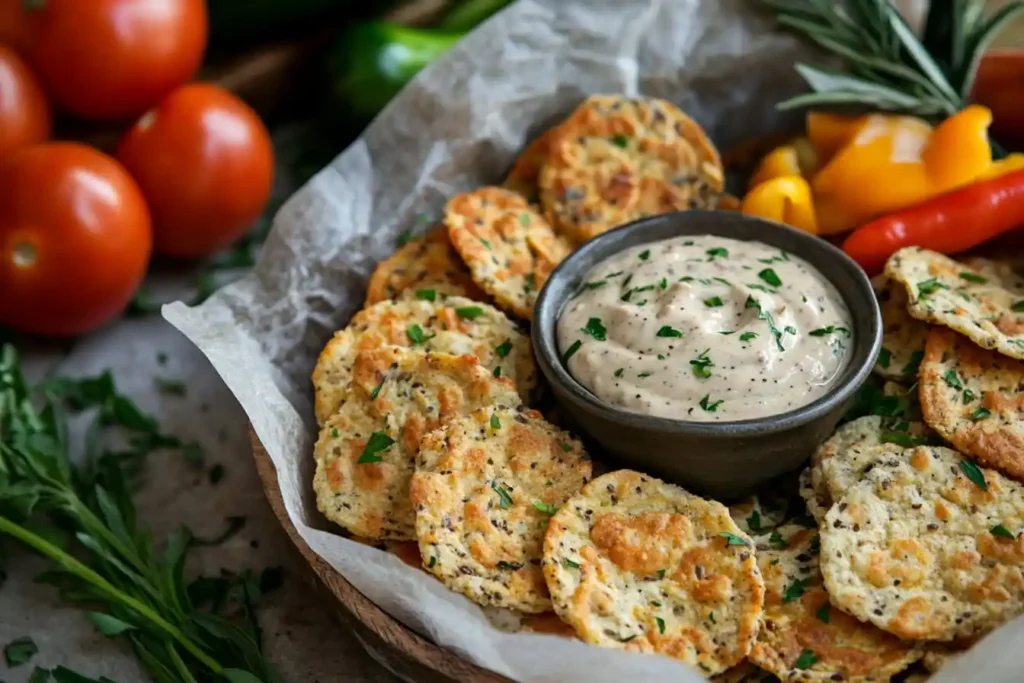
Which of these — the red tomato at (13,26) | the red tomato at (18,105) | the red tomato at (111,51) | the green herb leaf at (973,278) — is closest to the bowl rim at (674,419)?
the green herb leaf at (973,278)

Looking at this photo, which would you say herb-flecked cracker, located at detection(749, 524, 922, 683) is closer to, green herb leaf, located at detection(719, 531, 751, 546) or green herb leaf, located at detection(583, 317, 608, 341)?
green herb leaf, located at detection(719, 531, 751, 546)

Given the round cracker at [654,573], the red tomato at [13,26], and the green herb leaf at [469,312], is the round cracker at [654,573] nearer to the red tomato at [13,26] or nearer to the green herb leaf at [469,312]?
the green herb leaf at [469,312]

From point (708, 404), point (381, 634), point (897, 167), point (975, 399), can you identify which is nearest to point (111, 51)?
point (381, 634)

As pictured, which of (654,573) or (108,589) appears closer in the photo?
(654,573)

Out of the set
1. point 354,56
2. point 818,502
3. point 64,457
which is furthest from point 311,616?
point 354,56

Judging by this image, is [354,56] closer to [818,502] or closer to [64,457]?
[64,457]

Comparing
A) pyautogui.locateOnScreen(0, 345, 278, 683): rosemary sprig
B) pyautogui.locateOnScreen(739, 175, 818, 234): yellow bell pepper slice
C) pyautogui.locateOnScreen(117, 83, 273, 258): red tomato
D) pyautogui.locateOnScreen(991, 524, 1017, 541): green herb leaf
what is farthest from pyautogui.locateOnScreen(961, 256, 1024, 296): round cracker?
pyautogui.locateOnScreen(117, 83, 273, 258): red tomato

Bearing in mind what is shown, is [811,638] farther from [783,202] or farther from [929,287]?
[783,202]
